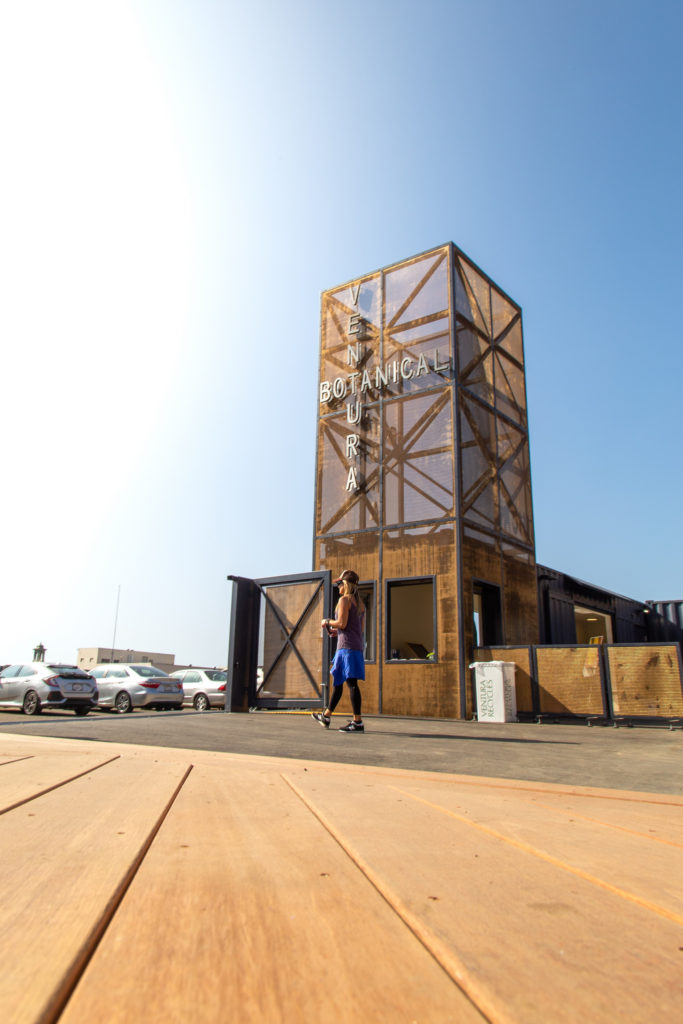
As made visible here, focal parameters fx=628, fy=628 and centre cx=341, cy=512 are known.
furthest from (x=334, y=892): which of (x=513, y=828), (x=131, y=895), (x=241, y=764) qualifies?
(x=241, y=764)

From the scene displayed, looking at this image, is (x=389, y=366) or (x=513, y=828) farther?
(x=389, y=366)

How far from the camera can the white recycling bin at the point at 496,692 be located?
11.3 m

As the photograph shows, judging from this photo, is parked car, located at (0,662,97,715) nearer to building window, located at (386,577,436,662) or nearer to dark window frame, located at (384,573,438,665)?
dark window frame, located at (384,573,438,665)

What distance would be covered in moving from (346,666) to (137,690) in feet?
38.3

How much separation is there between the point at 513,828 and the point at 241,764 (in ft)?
5.71

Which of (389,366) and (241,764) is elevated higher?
(389,366)

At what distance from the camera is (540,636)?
52.7 ft

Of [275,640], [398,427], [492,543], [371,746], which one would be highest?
[398,427]

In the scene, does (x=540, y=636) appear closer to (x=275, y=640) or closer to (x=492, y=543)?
(x=492, y=543)

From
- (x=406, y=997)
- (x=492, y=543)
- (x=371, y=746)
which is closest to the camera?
(x=406, y=997)

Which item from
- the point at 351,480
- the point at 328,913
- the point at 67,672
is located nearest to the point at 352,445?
the point at 351,480

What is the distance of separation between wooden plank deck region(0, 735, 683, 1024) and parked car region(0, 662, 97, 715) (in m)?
15.2

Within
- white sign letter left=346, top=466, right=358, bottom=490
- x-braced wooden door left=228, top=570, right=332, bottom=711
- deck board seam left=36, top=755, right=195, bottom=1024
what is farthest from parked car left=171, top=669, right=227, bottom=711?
deck board seam left=36, top=755, right=195, bottom=1024

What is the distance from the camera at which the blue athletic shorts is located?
22.8ft
